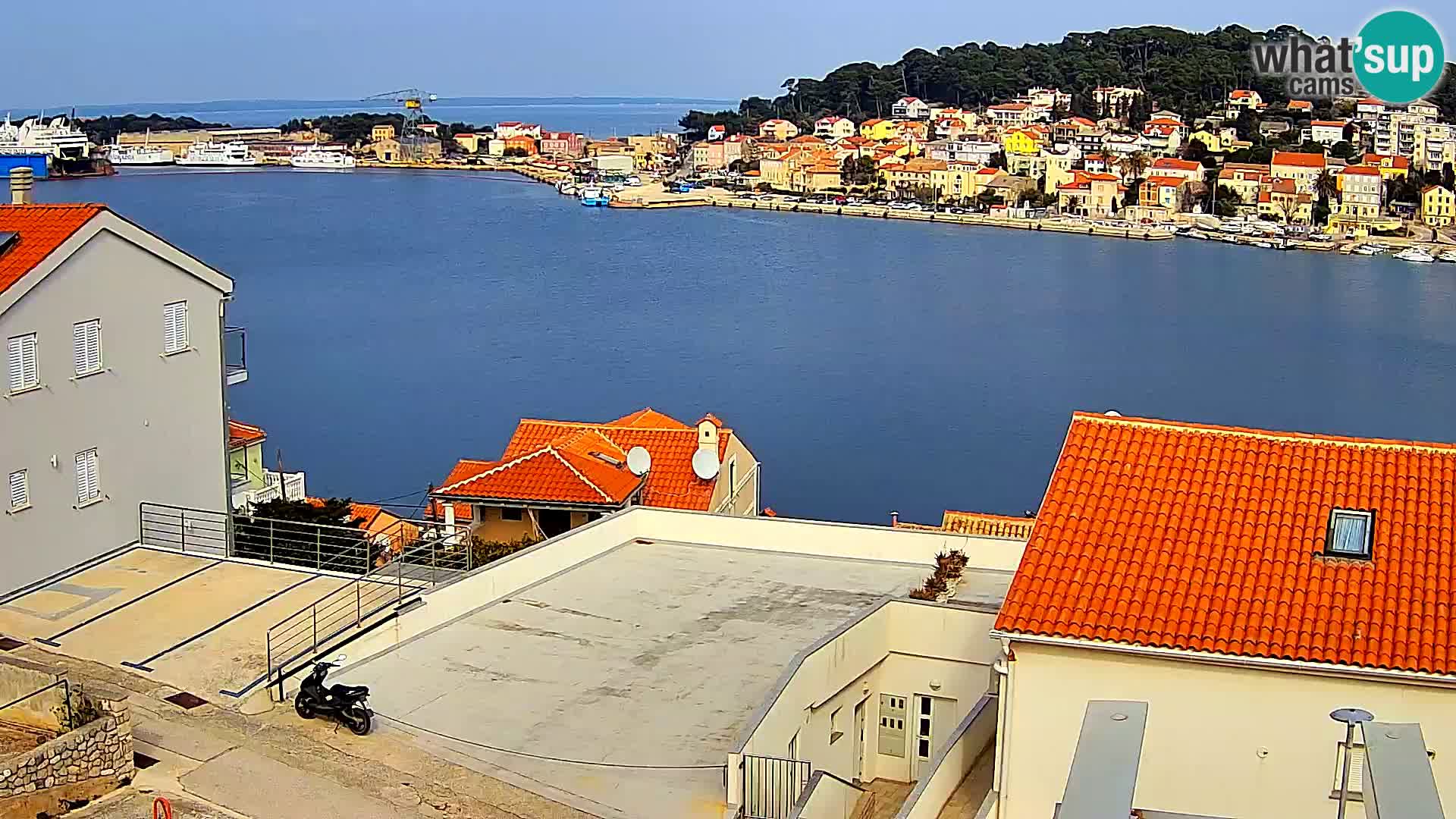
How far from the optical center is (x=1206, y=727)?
4.41m

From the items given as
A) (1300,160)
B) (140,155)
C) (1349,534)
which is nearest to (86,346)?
(1349,534)

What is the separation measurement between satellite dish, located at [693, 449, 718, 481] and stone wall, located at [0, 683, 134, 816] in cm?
652

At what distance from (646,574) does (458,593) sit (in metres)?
1.17

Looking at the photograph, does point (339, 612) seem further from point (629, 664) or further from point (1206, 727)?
point (1206, 727)

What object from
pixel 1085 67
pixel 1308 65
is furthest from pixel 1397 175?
pixel 1085 67

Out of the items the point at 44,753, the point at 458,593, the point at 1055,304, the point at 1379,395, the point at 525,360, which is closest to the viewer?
the point at 44,753

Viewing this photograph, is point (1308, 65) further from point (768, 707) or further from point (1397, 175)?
point (768, 707)

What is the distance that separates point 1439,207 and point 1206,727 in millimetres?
65784

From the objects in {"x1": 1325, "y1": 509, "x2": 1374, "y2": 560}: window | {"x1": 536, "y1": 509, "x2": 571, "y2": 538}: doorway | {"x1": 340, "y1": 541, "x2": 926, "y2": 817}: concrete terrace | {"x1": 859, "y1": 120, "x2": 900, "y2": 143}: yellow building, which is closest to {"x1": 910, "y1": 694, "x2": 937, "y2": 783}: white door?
{"x1": 340, "y1": 541, "x2": 926, "y2": 817}: concrete terrace

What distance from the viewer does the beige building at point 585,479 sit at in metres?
9.74

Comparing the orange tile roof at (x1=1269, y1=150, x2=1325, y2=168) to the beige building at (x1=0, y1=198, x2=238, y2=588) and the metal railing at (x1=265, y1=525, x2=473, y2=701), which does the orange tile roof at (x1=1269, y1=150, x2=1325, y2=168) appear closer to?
the beige building at (x1=0, y1=198, x2=238, y2=588)

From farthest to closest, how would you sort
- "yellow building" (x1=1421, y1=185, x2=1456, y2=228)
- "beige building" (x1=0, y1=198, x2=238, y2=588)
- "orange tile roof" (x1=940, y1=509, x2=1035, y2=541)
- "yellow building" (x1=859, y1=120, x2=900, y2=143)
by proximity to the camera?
"yellow building" (x1=859, y1=120, x2=900, y2=143) < "yellow building" (x1=1421, y1=185, x2=1456, y2=228) < "orange tile roof" (x1=940, y1=509, x2=1035, y2=541) < "beige building" (x1=0, y1=198, x2=238, y2=588)

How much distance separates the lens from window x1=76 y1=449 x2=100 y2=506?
7.45m

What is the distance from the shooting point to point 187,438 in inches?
328
